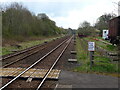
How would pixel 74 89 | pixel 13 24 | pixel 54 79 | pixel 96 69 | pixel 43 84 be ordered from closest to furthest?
pixel 74 89 < pixel 43 84 < pixel 54 79 < pixel 96 69 < pixel 13 24

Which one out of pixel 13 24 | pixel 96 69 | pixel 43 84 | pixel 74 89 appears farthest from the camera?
pixel 13 24

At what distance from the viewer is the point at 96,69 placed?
8500 mm

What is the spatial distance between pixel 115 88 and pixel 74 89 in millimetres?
1483

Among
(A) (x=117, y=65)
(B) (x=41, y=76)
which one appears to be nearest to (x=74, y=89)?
(B) (x=41, y=76)

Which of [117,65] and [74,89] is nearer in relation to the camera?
[74,89]

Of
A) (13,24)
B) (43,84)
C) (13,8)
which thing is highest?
(13,8)

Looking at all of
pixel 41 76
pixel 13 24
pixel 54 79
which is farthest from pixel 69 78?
pixel 13 24

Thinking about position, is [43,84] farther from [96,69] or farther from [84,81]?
[96,69]

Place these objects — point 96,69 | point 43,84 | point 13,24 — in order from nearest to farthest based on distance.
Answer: point 43,84 < point 96,69 < point 13,24

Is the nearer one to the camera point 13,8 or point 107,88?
point 107,88

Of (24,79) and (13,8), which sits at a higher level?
(13,8)

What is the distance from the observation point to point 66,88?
5578 millimetres

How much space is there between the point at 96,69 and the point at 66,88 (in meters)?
3.40

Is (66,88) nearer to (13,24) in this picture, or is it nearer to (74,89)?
(74,89)
